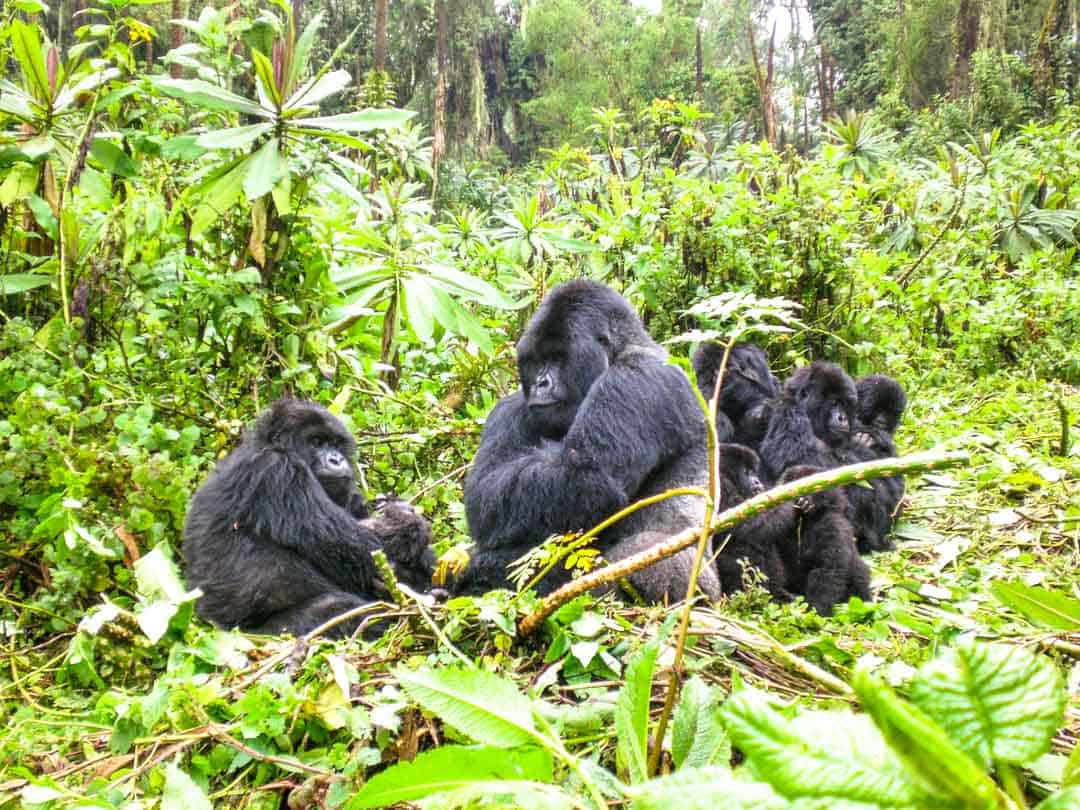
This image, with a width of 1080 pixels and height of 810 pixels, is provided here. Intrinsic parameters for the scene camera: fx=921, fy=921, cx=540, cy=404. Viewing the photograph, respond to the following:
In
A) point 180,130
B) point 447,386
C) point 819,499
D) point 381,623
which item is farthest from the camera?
point 447,386

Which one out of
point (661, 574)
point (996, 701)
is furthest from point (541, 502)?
point (996, 701)

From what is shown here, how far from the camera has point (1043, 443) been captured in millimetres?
4402

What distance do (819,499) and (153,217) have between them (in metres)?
2.62

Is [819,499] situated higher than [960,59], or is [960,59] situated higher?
[960,59]

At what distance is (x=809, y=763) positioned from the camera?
1.80 feet

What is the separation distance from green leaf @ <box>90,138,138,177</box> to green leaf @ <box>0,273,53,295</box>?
467mm

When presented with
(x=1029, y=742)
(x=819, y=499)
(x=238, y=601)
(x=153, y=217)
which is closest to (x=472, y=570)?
(x=238, y=601)

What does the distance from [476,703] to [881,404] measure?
12.1ft

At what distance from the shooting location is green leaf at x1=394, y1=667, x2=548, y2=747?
1.03 metres

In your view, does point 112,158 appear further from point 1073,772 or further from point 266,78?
point 1073,772

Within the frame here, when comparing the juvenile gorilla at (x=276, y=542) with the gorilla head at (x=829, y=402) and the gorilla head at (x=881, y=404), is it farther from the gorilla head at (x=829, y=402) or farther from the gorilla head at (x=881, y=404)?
the gorilla head at (x=881, y=404)

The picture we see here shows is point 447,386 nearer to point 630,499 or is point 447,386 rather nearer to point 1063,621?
point 630,499

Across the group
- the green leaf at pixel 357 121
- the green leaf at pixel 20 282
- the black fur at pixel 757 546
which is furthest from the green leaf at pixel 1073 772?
the green leaf at pixel 20 282

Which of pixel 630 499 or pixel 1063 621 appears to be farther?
pixel 630 499
